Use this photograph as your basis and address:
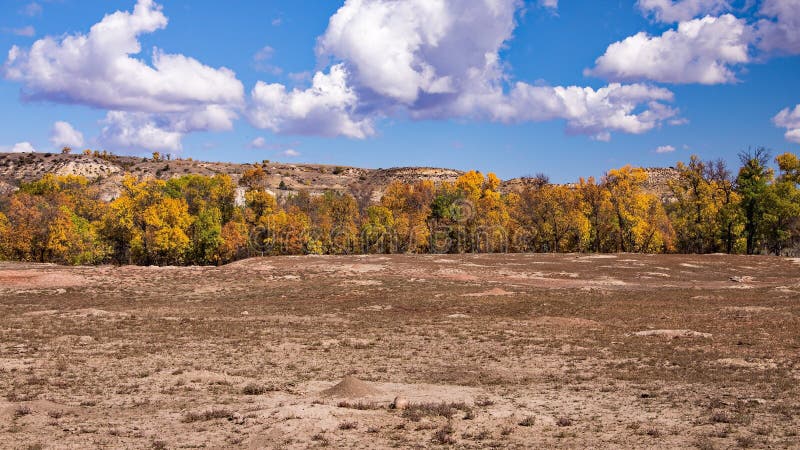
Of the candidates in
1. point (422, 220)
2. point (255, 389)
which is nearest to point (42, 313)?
point (255, 389)

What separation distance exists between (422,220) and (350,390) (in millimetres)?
81104

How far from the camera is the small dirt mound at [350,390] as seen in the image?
17500 mm

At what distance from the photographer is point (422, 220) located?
323 ft

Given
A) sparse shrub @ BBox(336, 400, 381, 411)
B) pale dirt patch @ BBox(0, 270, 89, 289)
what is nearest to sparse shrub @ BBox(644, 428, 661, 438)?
sparse shrub @ BBox(336, 400, 381, 411)

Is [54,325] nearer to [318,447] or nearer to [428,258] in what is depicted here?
[318,447]

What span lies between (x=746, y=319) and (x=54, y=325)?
3844 centimetres

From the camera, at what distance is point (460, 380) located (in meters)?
20.5

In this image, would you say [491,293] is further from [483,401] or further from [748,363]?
[483,401]

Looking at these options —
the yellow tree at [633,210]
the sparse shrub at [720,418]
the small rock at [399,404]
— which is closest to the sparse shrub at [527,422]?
the small rock at [399,404]

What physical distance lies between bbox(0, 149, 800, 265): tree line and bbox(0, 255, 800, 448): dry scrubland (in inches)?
948

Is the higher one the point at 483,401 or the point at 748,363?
the point at 748,363

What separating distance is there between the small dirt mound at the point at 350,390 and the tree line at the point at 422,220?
63.9m

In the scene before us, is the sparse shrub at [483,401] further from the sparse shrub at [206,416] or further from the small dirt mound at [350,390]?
the sparse shrub at [206,416]

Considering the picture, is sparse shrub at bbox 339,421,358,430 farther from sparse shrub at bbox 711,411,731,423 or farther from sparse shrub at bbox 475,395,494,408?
sparse shrub at bbox 711,411,731,423
